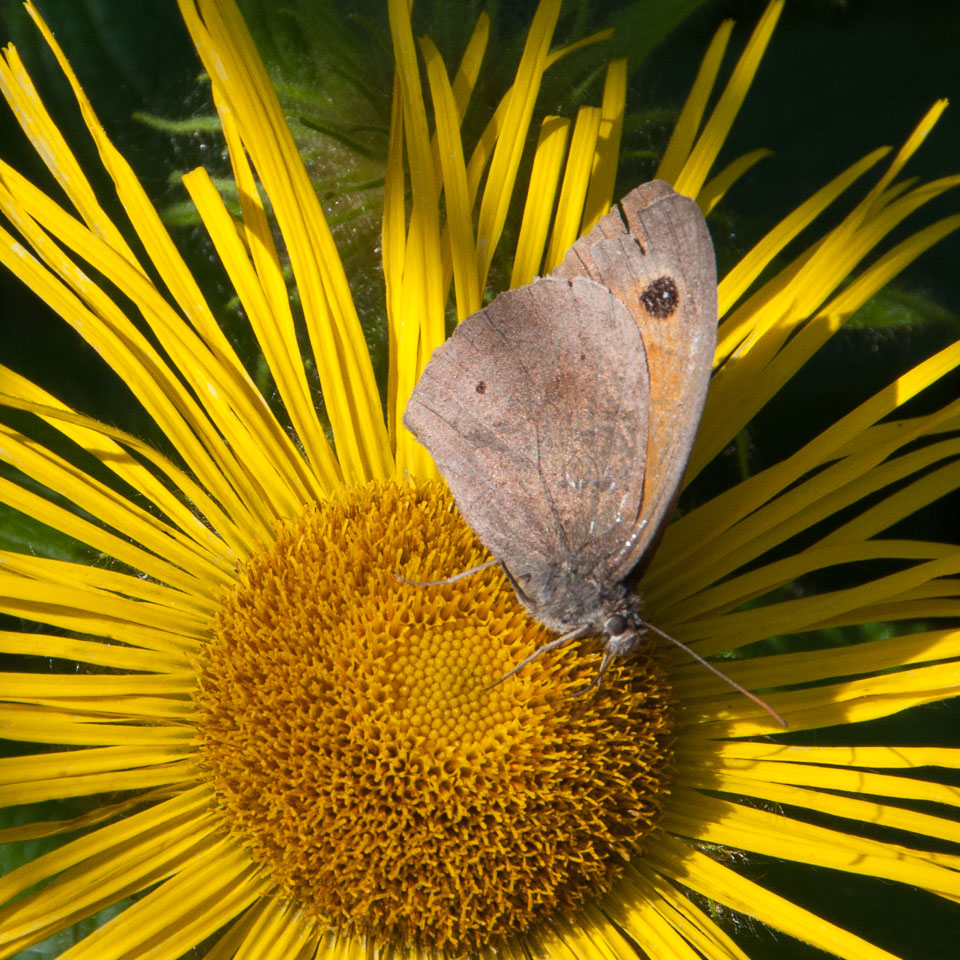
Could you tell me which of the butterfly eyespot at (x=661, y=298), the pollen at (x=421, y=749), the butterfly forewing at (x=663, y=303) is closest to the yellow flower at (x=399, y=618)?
the pollen at (x=421, y=749)

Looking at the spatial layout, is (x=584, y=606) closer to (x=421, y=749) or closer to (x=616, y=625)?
(x=616, y=625)

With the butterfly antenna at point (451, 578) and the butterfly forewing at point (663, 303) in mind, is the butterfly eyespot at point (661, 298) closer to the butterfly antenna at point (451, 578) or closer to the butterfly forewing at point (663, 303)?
the butterfly forewing at point (663, 303)

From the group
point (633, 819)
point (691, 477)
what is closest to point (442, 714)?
point (633, 819)

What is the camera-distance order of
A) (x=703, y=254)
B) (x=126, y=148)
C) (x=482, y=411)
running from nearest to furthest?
(x=703, y=254)
(x=482, y=411)
(x=126, y=148)

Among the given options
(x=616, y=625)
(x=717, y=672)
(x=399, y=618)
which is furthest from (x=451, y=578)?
(x=717, y=672)

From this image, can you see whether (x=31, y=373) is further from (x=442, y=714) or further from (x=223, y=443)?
(x=442, y=714)

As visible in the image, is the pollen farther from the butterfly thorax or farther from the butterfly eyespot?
the butterfly eyespot

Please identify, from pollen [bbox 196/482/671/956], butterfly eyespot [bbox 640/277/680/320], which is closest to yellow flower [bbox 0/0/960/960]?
pollen [bbox 196/482/671/956]
